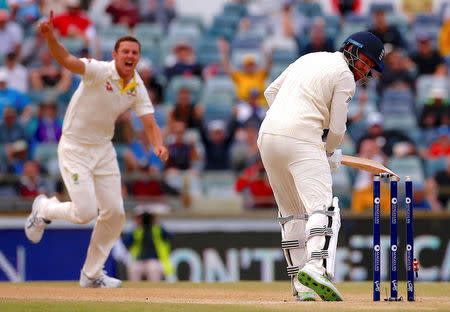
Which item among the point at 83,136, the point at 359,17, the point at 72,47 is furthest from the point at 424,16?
the point at 83,136

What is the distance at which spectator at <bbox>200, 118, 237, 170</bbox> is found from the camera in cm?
1548

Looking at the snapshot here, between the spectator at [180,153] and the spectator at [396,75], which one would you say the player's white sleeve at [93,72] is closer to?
the spectator at [180,153]

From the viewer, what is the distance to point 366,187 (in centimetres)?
1419

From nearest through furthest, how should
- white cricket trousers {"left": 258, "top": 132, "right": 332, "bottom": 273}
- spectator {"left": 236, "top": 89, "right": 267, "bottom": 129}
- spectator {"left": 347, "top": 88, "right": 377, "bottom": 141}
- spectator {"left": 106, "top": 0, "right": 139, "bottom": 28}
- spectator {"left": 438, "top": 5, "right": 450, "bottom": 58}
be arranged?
white cricket trousers {"left": 258, "top": 132, "right": 332, "bottom": 273} < spectator {"left": 236, "top": 89, "right": 267, "bottom": 129} < spectator {"left": 347, "top": 88, "right": 377, "bottom": 141} < spectator {"left": 438, "top": 5, "right": 450, "bottom": 58} < spectator {"left": 106, "top": 0, "right": 139, "bottom": 28}

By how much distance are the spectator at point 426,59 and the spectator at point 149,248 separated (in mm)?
6901

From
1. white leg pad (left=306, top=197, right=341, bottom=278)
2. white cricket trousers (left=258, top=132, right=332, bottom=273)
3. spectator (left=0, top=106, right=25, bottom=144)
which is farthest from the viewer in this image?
spectator (left=0, top=106, right=25, bottom=144)

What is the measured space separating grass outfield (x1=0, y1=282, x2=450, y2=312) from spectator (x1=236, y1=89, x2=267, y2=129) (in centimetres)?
526

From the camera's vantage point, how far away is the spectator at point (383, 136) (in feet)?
51.5

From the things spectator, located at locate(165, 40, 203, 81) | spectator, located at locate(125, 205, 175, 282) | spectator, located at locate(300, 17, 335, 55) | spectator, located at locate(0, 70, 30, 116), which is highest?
spectator, located at locate(300, 17, 335, 55)

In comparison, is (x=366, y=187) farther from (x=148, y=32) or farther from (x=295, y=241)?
(x=148, y=32)

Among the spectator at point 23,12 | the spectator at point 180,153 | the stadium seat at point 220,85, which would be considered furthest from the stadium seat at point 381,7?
the spectator at point 23,12

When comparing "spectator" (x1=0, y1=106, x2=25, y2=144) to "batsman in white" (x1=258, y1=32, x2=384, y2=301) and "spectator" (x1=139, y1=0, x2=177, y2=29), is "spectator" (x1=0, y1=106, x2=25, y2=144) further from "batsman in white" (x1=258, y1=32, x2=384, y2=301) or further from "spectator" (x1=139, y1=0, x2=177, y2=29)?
"batsman in white" (x1=258, y1=32, x2=384, y2=301)

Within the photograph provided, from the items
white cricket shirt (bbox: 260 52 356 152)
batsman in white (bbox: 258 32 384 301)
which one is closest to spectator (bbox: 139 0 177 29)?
batsman in white (bbox: 258 32 384 301)

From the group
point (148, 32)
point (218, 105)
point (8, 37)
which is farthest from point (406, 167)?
point (8, 37)
